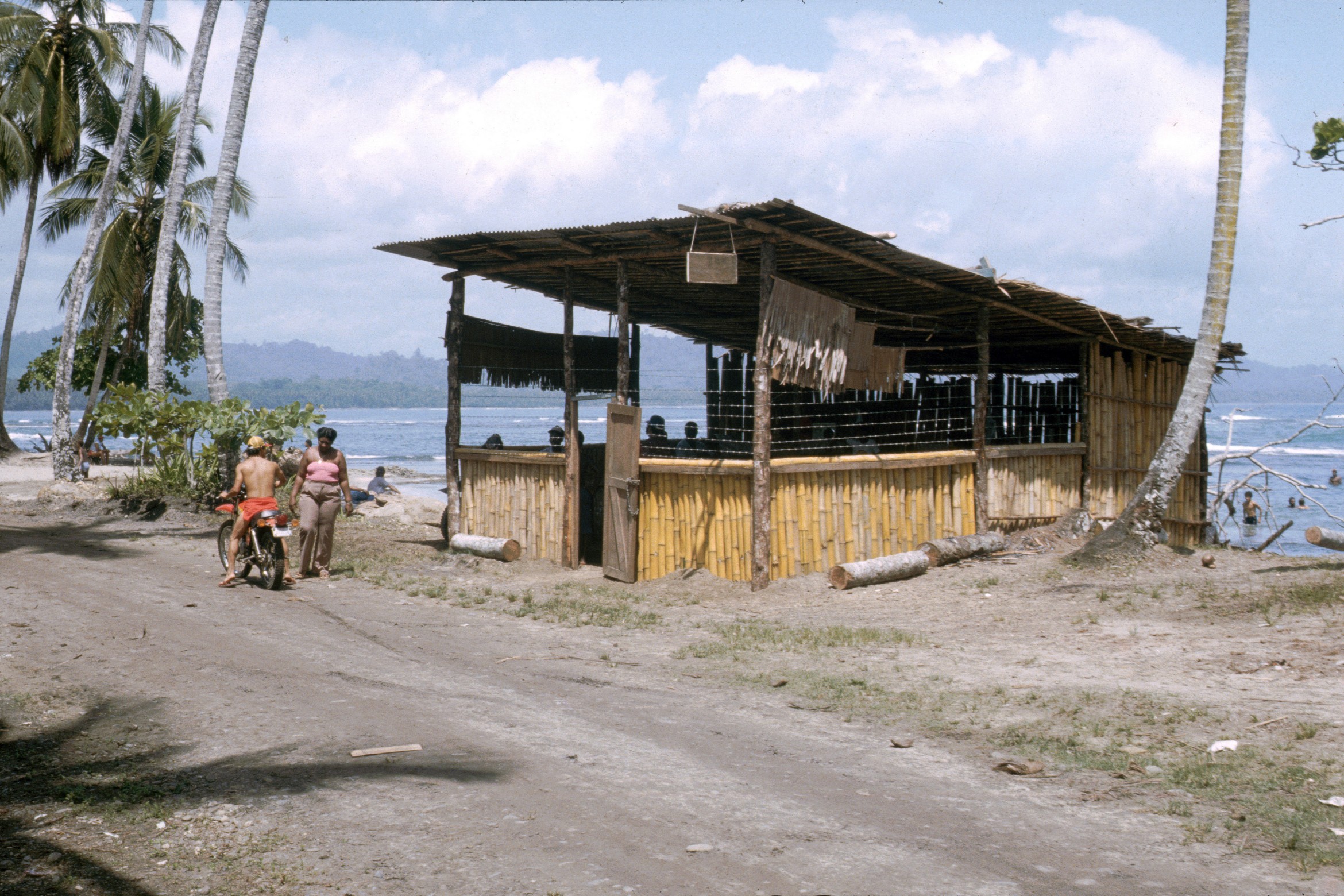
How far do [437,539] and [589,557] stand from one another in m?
2.96

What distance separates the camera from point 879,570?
11.7 meters

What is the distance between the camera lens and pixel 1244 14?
1103cm

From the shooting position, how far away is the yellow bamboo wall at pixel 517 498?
13.1 m

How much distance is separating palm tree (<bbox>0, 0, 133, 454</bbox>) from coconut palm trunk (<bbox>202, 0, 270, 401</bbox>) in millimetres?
9870

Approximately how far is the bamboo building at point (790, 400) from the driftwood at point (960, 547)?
0.39 metres

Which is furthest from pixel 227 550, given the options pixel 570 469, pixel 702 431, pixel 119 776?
pixel 702 431

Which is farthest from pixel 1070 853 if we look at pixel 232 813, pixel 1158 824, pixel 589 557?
pixel 589 557

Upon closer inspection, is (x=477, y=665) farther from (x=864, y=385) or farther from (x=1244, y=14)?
(x=1244, y=14)

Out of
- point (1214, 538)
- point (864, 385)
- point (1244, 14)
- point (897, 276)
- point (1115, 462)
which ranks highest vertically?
point (1244, 14)

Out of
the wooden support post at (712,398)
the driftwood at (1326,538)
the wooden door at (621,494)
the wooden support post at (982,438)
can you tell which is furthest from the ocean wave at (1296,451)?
the wooden door at (621,494)

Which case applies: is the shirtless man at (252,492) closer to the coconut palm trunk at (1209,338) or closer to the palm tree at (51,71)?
the coconut palm trunk at (1209,338)

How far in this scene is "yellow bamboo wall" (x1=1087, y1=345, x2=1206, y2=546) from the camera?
1602cm

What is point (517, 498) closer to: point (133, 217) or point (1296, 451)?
point (133, 217)

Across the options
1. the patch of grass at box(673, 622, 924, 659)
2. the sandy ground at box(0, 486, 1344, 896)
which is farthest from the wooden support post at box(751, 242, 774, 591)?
the patch of grass at box(673, 622, 924, 659)
